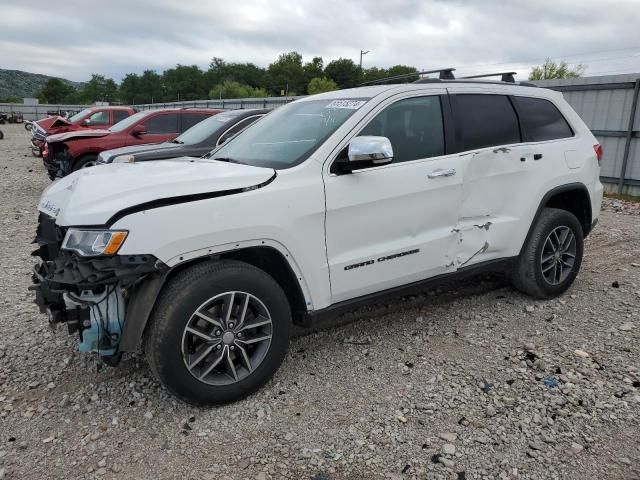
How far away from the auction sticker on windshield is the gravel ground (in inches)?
68.0

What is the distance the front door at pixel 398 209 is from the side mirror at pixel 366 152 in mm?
76

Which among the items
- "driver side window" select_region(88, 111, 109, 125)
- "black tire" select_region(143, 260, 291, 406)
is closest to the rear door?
"black tire" select_region(143, 260, 291, 406)

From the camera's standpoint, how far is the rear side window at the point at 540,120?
14.3ft

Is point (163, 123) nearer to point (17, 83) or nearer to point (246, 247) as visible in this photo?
point (246, 247)

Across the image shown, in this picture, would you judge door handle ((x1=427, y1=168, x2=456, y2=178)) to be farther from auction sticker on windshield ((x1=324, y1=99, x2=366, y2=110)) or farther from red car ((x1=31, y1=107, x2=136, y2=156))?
red car ((x1=31, y1=107, x2=136, y2=156))

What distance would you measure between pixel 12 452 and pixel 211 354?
3.70ft

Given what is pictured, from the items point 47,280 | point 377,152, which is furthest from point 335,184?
point 47,280

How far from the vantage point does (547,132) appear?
14.7ft

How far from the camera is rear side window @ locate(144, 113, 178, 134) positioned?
1065 cm

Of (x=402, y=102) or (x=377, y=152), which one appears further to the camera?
(x=402, y=102)

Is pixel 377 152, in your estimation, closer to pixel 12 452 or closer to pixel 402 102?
pixel 402 102

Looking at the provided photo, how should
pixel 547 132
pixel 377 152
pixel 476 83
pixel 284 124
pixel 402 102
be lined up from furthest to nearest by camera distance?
1. pixel 547 132
2. pixel 476 83
3. pixel 284 124
4. pixel 402 102
5. pixel 377 152

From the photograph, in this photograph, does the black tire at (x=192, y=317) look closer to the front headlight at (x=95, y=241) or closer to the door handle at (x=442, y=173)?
the front headlight at (x=95, y=241)

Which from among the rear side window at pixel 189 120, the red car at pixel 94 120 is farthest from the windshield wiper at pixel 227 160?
the red car at pixel 94 120
